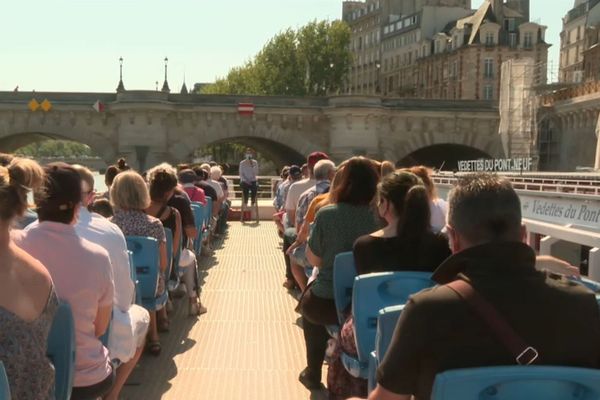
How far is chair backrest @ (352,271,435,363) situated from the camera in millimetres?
3564

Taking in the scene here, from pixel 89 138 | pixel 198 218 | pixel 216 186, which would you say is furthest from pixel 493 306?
pixel 89 138

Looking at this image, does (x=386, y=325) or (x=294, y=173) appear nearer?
(x=386, y=325)

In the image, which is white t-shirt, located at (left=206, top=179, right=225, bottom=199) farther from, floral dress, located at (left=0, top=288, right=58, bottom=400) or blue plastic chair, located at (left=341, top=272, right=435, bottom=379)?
floral dress, located at (left=0, top=288, right=58, bottom=400)

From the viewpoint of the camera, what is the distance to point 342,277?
4266mm

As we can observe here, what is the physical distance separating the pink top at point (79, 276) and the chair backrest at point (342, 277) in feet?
4.19

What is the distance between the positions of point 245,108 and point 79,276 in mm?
33114

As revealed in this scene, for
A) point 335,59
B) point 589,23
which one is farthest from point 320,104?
point 589,23

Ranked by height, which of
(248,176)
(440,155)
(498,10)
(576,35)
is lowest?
(440,155)

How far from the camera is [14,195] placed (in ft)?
8.59

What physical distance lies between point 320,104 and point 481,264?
116 ft

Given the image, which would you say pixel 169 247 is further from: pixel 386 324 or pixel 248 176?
pixel 248 176

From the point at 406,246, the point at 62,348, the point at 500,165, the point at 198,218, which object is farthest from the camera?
the point at 500,165

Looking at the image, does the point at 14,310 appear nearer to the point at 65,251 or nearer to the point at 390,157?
the point at 65,251

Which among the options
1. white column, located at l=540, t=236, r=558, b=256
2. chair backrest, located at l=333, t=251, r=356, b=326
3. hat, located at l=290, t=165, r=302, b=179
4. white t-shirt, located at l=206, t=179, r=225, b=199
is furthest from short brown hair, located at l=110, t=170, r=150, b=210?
white t-shirt, located at l=206, t=179, r=225, b=199
